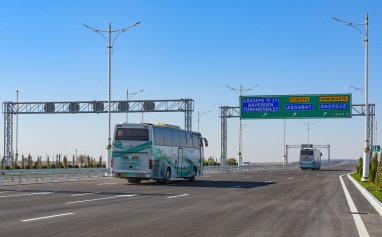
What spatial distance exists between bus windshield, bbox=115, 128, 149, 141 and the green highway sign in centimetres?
3376

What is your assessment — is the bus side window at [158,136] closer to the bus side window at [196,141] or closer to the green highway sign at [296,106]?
the bus side window at [196,141]

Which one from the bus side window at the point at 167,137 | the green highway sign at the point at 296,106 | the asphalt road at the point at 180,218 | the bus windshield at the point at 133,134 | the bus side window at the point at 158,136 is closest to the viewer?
the asphalt road at the point at 180,218

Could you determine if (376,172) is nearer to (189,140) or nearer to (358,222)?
(189,140)

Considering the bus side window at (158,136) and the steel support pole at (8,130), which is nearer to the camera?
the bus side window at (158,136)

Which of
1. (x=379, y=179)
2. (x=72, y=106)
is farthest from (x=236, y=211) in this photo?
(x=72, y=106)

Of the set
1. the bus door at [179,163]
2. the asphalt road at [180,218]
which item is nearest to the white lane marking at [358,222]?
the asphalt road at [180,218]

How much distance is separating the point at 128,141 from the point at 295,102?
34.6 m

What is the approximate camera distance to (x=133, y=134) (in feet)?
105

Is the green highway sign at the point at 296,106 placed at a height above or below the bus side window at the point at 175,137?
above

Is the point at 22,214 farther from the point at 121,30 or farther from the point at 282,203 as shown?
the point at 121,30

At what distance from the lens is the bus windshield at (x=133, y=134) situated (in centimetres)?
3195

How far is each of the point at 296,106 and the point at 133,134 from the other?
1350 inches

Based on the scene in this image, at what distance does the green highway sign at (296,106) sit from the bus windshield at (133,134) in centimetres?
3376

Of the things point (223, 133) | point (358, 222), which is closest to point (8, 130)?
point (223, 133)
